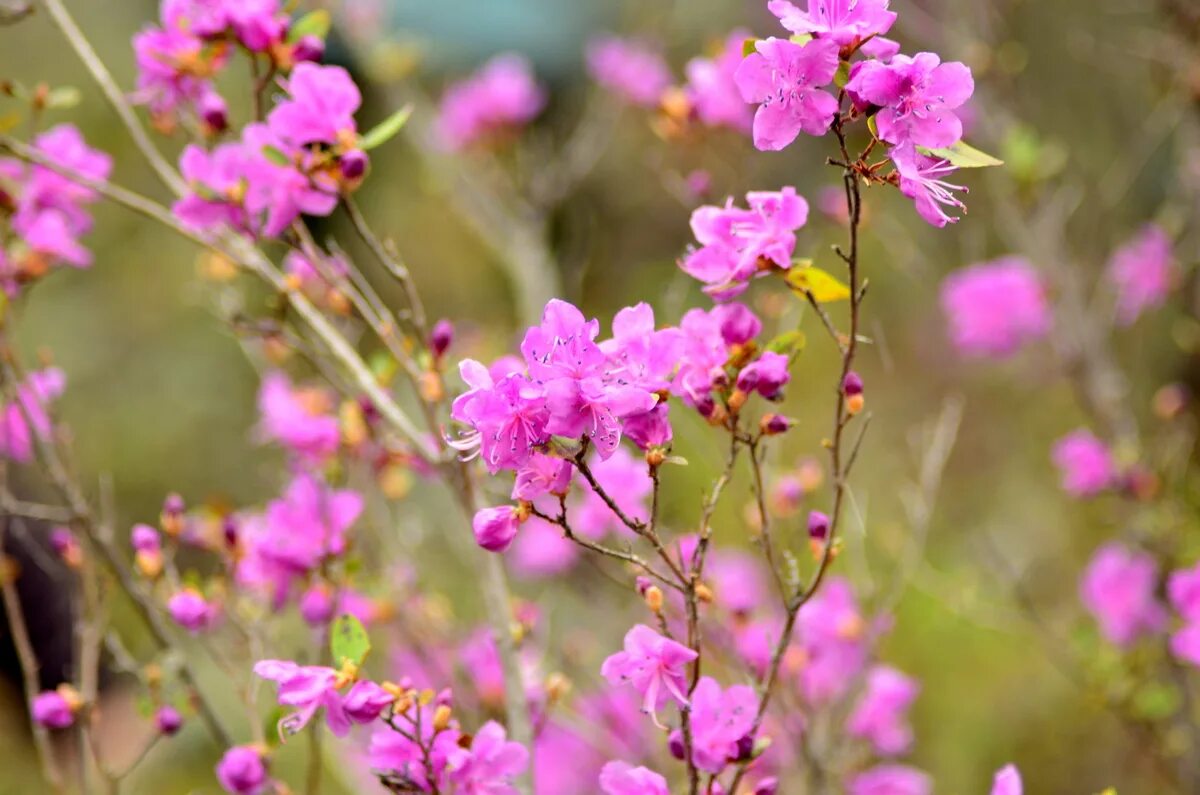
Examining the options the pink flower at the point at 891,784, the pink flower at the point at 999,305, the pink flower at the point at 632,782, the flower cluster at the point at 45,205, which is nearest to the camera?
the pink flower at the point at 632,782

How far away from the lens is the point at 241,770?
3.28 ft

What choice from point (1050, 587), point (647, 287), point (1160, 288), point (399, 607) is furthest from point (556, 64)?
point (399, 607)

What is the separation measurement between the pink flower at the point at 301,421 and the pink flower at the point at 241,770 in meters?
0.54

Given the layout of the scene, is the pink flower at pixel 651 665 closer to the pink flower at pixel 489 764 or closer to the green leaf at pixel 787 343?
the pink flower at pixel 489 764

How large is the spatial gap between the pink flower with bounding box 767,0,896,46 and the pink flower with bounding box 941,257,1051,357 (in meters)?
1.43

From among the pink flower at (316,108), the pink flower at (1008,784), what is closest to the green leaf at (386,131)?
the pink flower at (316,108)

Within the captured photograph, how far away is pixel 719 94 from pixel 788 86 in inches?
30.1

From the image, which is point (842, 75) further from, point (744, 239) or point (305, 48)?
point (305, 48)

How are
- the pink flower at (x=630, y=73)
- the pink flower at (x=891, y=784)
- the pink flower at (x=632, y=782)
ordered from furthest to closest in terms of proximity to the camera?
1. the pink flower at (x=630, y=73)
2. the pink flower at (x=891, y=784)
3. the pink flower at (x=632, y=782)

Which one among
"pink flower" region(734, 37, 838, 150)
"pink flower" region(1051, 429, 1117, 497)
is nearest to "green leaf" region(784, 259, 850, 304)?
"pink flower" region(734, 37, 838, 150)

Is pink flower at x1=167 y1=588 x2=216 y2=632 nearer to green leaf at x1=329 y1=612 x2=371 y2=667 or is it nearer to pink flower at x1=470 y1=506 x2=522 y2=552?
green leaf at x1=329 y1=612 x2=371 y2=667

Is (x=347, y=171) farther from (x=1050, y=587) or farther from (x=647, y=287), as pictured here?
(x=647, y=287)

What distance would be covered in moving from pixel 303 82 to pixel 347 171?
90mm

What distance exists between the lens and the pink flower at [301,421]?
149 centimetres
